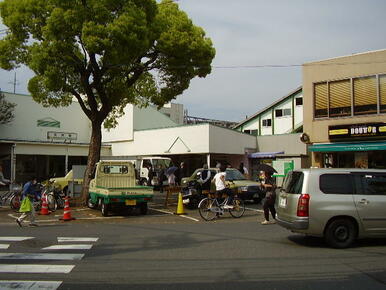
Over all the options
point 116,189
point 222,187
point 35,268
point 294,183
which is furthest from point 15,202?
point 294,183

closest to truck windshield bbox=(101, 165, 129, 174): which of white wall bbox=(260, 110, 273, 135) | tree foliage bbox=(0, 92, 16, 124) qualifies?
tree foliage bbox=(0, 92, 16, 124)

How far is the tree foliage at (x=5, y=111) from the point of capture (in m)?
33.0

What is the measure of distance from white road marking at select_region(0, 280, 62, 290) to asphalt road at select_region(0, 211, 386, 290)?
3 cm

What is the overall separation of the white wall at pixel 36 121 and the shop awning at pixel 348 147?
69.3 ft

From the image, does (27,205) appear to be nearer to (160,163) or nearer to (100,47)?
(100,47)

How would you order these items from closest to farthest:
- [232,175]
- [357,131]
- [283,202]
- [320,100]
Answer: [283,202], [232,175], [357,131], [320,100]

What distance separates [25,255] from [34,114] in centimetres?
2956

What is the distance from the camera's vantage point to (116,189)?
49.8 ft

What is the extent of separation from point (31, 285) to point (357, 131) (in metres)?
20.0

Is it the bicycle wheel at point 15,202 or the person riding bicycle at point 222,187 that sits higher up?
the person riding bicycle at point 222,187

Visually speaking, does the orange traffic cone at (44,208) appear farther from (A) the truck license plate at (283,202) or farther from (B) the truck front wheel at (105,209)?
(A) the truck license plate at (283,202)

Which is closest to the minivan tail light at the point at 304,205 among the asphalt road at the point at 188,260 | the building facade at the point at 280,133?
the asphalt road at the point at 188,260

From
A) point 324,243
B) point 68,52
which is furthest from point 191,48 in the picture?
point 324,243

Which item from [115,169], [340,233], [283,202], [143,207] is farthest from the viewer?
[115,169]
